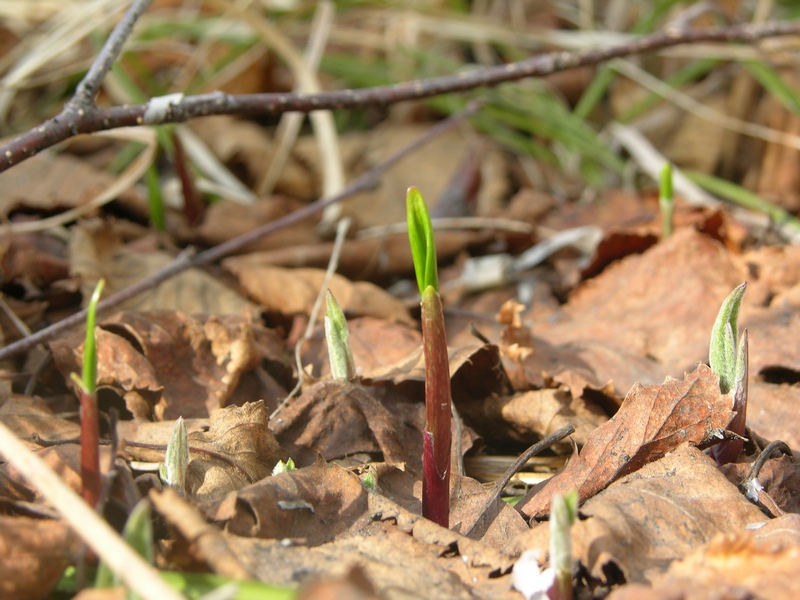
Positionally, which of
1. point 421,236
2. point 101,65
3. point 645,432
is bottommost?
point 645,432

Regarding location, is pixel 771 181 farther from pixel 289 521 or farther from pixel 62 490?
pixel 62 490

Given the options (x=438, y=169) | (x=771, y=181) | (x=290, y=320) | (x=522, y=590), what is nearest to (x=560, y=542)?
(x=522, y=590)

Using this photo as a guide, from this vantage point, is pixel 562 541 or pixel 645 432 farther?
pixel 645 432

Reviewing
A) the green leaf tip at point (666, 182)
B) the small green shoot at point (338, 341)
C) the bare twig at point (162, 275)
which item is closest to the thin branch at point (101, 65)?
the bare twig at point (162, 275)

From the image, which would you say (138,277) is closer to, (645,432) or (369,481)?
(369,481)

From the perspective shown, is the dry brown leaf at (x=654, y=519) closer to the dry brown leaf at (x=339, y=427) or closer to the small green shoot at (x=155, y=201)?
the dry brown leaf at (x=339, y=427)

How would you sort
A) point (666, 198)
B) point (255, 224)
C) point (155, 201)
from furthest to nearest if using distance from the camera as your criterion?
point (255, 224), point (155, 201), point (666, 198)

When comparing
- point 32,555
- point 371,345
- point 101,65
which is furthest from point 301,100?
point 32,555
